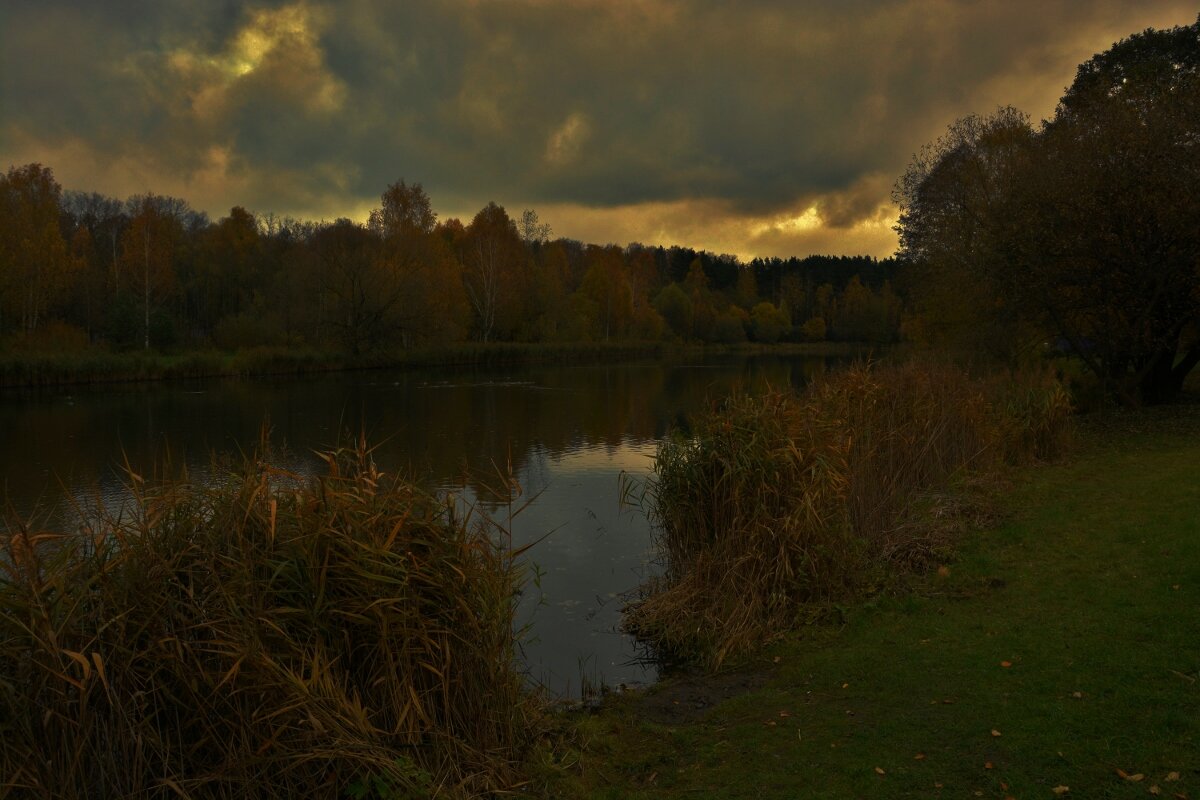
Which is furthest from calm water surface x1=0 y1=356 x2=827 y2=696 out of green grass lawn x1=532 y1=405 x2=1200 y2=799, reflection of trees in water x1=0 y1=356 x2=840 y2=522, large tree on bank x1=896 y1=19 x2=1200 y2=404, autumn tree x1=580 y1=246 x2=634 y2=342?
autumn tree x1=580 y1=246 x2=634 y2=342

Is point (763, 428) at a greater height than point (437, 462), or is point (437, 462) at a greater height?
point (763, 428)

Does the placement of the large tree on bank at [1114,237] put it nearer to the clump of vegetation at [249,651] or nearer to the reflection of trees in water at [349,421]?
the reflection of trees in water at [349,421]

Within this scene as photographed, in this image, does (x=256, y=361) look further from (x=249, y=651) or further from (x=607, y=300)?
(x=249, y=651)

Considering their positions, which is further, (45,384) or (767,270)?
(767,270)

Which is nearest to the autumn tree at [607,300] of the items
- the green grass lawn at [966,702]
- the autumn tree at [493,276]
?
the autumn tree at [493,276]

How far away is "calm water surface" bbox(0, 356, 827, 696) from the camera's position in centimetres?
908

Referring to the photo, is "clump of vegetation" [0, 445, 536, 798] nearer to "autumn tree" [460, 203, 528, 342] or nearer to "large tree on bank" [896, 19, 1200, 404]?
"large tree on bank" [896, 19, 1200, 404]

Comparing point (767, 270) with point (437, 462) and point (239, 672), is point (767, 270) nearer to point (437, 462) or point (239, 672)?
point (437, 462)

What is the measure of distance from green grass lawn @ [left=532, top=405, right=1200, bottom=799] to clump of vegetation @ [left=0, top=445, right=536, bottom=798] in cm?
113

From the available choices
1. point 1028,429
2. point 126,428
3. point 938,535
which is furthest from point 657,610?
point 126,428

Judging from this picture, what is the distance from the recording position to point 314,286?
50.8 meters

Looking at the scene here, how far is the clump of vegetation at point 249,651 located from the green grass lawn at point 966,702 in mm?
1126

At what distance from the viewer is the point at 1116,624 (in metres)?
6.42

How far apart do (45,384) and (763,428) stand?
38.7 m
